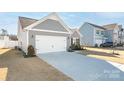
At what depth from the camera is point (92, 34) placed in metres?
18.6

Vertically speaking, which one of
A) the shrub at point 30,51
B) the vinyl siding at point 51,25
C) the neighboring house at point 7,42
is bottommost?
the shrub at point 30,51

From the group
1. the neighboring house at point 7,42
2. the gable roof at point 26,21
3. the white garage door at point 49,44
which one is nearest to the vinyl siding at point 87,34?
the white garage door at point 49,44

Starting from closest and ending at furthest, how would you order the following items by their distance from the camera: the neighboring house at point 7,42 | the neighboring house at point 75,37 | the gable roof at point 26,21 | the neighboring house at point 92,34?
the gable roof at point 26,21 → the neighboring house at point 75,37 → the neighboring house at point 92,34 → the neighboring house at point 7,42

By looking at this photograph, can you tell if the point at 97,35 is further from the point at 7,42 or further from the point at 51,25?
the point at 7,42

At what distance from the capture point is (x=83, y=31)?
60.8 ft

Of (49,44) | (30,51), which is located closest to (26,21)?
(49,44)

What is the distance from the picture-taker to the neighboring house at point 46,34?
11.5 meters

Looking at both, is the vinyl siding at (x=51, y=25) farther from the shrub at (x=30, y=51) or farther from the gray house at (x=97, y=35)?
the gray house at (x=97, y=35)

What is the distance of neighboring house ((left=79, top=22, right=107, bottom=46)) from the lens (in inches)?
650

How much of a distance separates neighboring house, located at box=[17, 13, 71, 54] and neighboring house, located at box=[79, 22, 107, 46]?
310 centimetres

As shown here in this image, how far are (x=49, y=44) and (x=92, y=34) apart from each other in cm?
835
